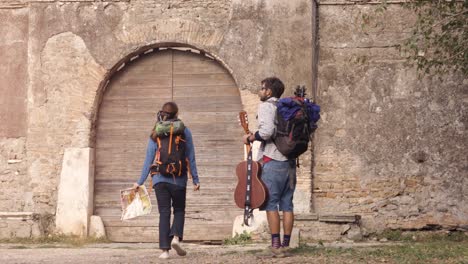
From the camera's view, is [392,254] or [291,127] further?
[392,254]

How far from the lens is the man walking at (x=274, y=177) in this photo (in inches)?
383

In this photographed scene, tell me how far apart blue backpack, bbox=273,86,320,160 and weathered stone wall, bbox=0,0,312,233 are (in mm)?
4137

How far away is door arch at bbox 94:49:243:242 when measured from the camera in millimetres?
14055

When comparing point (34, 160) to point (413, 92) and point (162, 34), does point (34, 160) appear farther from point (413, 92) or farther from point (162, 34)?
point (413, 92)

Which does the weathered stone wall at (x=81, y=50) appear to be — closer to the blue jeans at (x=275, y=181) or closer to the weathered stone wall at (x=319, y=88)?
the weathered stone wall at (x=319, y=88)

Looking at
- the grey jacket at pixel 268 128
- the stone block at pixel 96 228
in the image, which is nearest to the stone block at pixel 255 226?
the stone block at pixel 96 228

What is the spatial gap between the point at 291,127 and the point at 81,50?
18.0 ft

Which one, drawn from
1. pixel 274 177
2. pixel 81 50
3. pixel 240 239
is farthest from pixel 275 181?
pixel 81 50

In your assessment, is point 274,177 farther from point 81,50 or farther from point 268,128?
point 81,50

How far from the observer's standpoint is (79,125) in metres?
14.2

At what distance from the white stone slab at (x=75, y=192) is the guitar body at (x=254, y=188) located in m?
4.82

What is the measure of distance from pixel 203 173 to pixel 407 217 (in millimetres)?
3106

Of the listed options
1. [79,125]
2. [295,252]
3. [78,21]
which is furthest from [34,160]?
[295,252]

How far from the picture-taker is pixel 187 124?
14.2m
